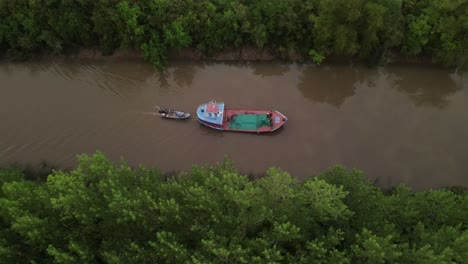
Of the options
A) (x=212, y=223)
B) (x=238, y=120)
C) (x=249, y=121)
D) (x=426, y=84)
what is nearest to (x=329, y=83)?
(x=249, y=121)

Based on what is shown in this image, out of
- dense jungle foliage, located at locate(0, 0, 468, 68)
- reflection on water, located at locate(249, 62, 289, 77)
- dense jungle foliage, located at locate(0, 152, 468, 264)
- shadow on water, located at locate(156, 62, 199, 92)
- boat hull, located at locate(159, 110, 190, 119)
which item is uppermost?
dense jungle foliage, located at locate(0, 0, 468, 68)

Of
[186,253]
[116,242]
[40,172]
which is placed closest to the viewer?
[186,253]

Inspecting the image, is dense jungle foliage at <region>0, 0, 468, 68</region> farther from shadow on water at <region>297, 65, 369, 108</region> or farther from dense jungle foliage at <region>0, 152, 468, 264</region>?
dense jungle foliage at <region>0, 152, 468, 264</region>

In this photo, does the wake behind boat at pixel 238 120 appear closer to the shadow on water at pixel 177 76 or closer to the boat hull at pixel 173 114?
the boat hull at pixel 173 114

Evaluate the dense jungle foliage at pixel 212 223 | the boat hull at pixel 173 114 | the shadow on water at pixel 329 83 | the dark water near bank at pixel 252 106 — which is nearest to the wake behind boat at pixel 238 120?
the dark water near bank at pixel 252 106

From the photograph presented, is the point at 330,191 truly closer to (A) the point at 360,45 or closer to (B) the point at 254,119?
(B) the point at 254,119

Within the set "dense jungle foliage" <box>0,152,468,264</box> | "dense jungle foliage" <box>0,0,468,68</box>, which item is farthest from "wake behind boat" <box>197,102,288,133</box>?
"dense jungle foliage" <box>0,152,468,264</box>

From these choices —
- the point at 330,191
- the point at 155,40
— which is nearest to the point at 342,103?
the point at 330,191
